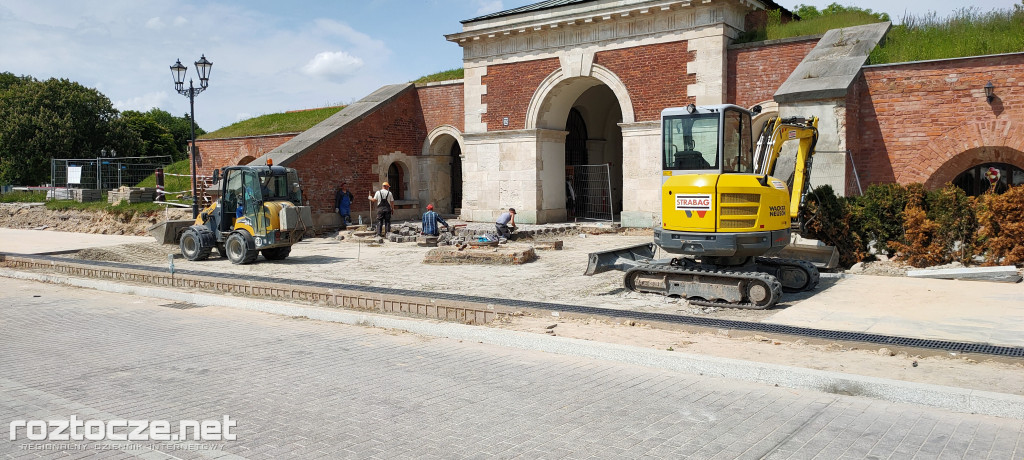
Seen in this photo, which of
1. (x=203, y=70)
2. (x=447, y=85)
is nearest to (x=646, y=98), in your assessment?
(x=447, y=85)

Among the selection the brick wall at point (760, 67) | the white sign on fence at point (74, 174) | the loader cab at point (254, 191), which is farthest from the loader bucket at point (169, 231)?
the white sign on fence at point (74, 174)

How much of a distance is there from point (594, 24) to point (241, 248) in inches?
452

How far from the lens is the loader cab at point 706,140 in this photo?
944cm

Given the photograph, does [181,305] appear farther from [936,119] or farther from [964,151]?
[964,151]

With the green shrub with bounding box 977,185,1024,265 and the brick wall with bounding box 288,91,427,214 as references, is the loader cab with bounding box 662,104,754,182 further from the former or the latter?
the brick wall with bounding box 288,91,427,214

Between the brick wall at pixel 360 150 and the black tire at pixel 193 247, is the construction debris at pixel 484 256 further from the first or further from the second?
the brick wall at pixel 360 150

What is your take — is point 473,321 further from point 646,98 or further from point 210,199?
point 210,199

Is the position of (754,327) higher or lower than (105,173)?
lower

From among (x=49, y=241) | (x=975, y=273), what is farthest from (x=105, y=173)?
(x=975, y=273)

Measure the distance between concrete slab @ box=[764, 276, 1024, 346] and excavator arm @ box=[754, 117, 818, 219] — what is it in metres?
1.47

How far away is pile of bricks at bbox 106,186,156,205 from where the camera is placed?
2650cm

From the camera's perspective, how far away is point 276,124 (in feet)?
95.6

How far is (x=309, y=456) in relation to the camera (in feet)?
13.6

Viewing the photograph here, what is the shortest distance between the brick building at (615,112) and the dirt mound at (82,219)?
4.19 meters
